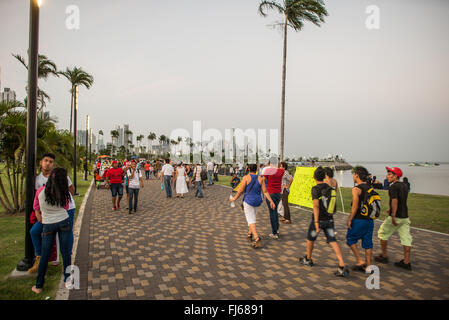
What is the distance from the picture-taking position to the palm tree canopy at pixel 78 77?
18984mm

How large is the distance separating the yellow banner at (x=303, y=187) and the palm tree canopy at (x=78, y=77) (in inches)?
681

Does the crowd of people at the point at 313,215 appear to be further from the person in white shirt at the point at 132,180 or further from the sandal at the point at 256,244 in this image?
the person in white shirt at the point at 132,180

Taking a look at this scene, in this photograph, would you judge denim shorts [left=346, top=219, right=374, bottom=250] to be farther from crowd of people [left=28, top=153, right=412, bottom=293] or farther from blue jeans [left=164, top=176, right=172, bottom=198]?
blue jeans [left=164, top=176, right=172, bottom=198]

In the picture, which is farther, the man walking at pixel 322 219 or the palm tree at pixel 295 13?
the palm tree at pixel 295 13

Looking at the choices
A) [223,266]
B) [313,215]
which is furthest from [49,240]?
[313,215]

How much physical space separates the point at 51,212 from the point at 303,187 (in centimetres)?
840

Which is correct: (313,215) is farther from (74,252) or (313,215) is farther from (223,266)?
(74,252)

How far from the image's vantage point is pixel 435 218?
9.02 metres

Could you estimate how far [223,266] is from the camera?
4719 mm

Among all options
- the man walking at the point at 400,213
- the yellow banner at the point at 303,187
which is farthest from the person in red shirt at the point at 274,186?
the yellow banner at the point at 303,187
